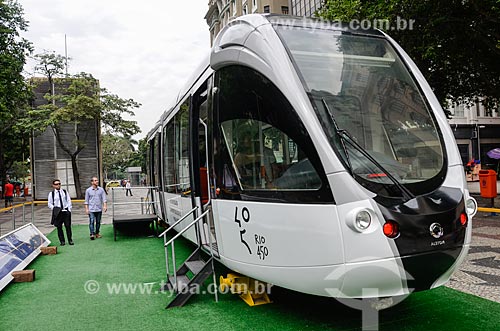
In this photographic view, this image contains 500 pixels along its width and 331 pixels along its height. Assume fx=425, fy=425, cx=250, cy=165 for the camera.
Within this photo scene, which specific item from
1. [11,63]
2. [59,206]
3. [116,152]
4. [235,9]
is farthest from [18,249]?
[116,152]

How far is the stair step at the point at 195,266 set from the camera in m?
5.53

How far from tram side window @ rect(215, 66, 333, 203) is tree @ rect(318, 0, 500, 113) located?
813 centimetres

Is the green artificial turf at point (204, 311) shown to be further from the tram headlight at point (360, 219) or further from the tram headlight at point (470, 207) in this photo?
the tram headlight at point (360, 219)

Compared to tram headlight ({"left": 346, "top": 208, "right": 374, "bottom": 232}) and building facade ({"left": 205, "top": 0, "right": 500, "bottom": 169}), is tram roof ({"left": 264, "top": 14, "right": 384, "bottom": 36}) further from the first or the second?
building facade ({"left": 205, "top": 0, "right": 500, "bottom": 169})

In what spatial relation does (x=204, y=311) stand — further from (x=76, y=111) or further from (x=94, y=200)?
(x=76, y=111)

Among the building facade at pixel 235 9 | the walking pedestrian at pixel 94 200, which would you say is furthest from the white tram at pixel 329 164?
the building facade at pixel 235 9

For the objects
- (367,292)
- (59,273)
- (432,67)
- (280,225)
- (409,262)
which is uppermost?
(432,67)

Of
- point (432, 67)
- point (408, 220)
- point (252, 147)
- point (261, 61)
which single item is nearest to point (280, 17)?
point (261, 61)

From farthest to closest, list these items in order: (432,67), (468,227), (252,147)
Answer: (432,67)
(252,147)
(468,227)

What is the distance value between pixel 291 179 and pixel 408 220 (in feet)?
3.55

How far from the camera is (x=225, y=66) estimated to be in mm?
4812

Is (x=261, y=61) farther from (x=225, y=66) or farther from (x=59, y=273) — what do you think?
(x=59, y=273)

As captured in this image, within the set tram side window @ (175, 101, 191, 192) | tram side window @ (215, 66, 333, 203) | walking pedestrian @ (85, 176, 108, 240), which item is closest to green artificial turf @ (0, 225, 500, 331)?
tram side window @ (215, 66, 333, 203)

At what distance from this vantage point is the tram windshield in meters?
3.67
